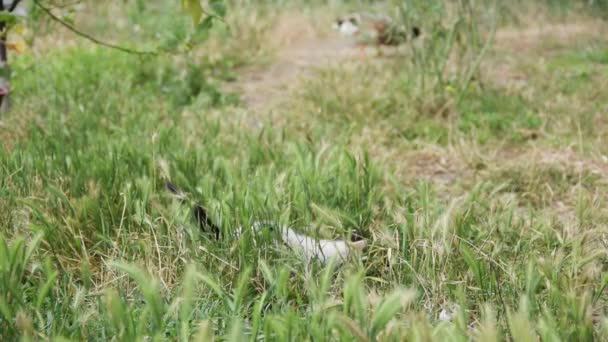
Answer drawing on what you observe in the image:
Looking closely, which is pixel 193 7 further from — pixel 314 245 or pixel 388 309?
pixel 388 309

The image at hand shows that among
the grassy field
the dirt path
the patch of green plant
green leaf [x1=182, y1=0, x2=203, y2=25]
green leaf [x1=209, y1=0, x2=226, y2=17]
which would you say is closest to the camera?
the grassy field

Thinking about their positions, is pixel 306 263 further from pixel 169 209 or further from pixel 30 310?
pixel 30 310

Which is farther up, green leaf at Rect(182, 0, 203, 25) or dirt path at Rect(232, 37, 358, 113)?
green leaf at Rect(182, 0, 203, 25)

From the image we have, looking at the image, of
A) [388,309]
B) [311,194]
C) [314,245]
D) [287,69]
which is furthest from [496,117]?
[388,309]

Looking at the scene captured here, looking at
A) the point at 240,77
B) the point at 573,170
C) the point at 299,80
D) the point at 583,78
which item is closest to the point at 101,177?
the point at 573,170

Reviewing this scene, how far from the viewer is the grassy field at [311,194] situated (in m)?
1.49

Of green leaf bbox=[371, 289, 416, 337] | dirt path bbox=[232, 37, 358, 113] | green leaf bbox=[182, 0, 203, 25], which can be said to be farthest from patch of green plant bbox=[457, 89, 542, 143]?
green leaf bbox=[371, 289, 416, 337]

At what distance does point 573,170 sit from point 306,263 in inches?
65.1

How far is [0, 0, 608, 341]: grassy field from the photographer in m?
1.49

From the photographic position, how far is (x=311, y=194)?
7.47 feet

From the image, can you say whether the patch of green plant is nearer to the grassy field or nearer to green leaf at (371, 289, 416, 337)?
the grassy field

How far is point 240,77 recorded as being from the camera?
549 cm

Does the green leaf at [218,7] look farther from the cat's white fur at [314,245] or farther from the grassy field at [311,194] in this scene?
the cat's white fur at [314,245]

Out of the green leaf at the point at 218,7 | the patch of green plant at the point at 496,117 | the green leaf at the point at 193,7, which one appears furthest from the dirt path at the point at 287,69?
the green leaf at the point at 193,7
